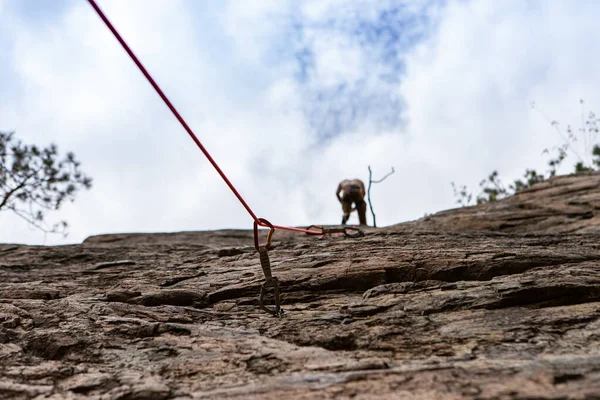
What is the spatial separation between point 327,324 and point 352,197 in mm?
7449

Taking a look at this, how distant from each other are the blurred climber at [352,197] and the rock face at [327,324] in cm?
441

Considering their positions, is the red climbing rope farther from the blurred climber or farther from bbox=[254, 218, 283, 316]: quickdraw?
the blurred climber

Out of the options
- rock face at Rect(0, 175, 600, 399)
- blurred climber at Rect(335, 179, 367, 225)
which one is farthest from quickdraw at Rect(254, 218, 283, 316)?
blurred climber at Rect(335, 179, 367, 225)

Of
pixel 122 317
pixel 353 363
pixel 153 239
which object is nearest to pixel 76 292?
pixel 122 317

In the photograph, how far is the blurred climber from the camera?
1185 cm

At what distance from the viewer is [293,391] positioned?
3.41m

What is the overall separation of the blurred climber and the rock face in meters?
4.41

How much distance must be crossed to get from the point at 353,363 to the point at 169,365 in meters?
1.47

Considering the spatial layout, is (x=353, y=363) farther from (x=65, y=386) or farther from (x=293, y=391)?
(x=65, y=386)

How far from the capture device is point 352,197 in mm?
11922

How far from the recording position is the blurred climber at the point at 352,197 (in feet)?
38.9

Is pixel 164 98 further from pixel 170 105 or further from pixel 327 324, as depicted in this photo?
pixel 327 324

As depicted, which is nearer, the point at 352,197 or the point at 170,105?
the point at 170,105

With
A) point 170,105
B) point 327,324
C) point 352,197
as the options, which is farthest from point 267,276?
point 352,197
